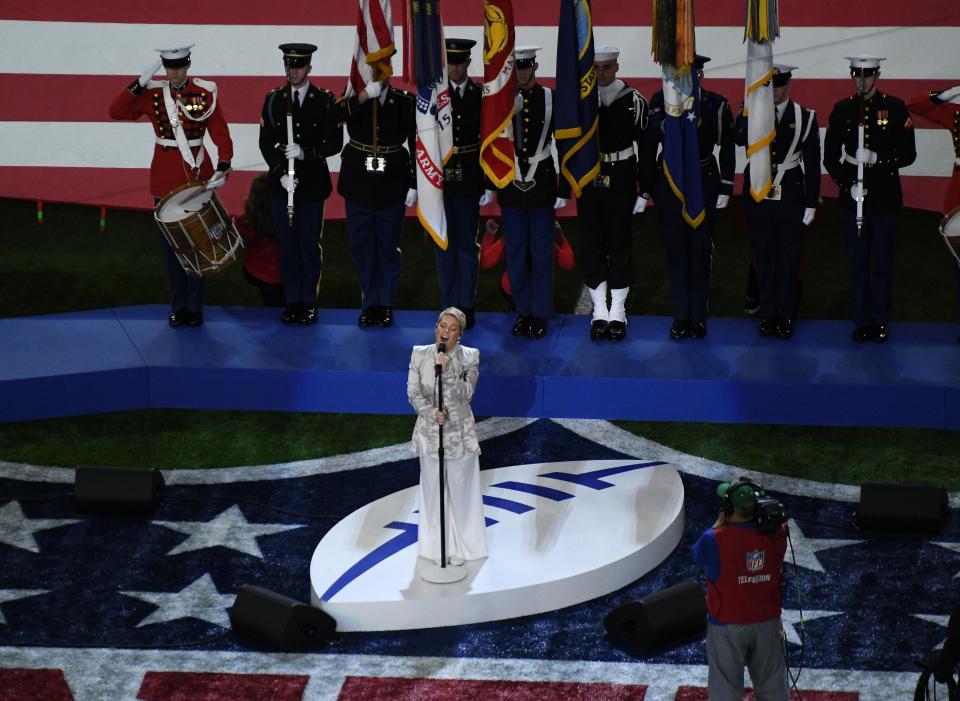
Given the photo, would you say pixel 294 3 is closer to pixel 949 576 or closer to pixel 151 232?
pixel 151 232

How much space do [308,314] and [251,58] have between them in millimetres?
3657

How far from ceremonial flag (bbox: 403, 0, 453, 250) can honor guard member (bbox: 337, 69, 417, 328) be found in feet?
0.77

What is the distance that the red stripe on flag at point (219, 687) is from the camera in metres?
6.23

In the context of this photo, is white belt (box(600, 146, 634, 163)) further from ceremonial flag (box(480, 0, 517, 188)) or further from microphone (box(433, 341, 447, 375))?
microphone (box(433, 341, 447, 375))

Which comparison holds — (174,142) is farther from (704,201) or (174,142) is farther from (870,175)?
(870,175)

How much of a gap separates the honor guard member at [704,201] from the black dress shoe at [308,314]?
2.26m

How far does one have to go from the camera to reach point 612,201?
9.06m

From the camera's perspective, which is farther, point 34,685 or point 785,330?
point 785,330

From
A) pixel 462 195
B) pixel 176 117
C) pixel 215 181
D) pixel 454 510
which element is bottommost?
pixel 454 510

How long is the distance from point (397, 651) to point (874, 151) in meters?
4.26

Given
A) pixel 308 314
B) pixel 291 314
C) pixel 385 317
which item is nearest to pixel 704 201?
pixel 385 317

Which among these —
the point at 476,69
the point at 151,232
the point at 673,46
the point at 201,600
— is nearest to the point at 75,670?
the point at 201,600

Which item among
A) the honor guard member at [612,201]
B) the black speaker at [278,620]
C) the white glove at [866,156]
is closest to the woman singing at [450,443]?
the black speaker at [278,620]

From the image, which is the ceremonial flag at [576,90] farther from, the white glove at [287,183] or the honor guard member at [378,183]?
the white glove at [287,183]
